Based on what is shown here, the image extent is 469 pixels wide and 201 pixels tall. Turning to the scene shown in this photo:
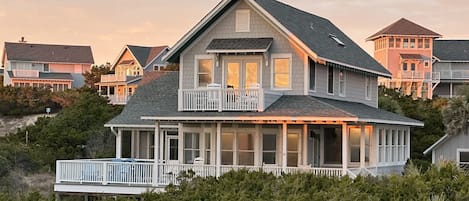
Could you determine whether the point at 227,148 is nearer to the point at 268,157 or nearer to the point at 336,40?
the point at 268,157

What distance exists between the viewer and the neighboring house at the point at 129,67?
8206 centimetres

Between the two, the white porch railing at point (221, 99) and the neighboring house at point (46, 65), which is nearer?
the white porch railing at point (221, 99)

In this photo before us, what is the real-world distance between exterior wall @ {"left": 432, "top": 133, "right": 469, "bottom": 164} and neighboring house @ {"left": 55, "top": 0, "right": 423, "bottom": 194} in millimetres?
4377

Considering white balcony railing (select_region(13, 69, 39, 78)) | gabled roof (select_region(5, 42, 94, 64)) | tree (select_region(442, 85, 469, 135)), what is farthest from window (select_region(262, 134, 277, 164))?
gabled roof (select_region(5, 42, 94, 64))

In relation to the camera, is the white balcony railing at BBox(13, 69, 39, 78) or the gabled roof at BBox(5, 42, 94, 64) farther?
the gabled roof at BBox(5, 42, 94, 64)

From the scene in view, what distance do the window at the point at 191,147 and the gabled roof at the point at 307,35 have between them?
308 cm

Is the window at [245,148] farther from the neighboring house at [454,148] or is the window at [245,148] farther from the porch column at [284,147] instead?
the neighboring house at [454,148]

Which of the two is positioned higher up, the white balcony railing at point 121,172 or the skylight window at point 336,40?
the skylight window at point 336,40

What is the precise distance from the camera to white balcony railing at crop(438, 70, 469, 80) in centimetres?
8194

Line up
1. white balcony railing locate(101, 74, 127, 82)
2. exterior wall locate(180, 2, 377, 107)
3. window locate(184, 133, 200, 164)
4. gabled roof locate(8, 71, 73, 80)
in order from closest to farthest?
1. exterior wall locate(180, 2, 377, 107)
2. window locate(184, 133, 200, 164)
3. white balcony railing locate(101, 74, 127, 82)
4. gabled roof locate(8, 71, 73, 80)

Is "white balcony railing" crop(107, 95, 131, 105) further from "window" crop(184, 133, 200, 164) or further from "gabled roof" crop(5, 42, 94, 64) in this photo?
"window" crop(184, 133, 200, 164)

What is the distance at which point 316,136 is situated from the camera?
31.8 metres

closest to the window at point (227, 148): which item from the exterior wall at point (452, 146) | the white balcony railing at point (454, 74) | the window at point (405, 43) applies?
the exterior wall at point (452, 146)

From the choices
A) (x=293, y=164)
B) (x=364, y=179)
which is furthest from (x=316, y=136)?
(x=364, y=179)
